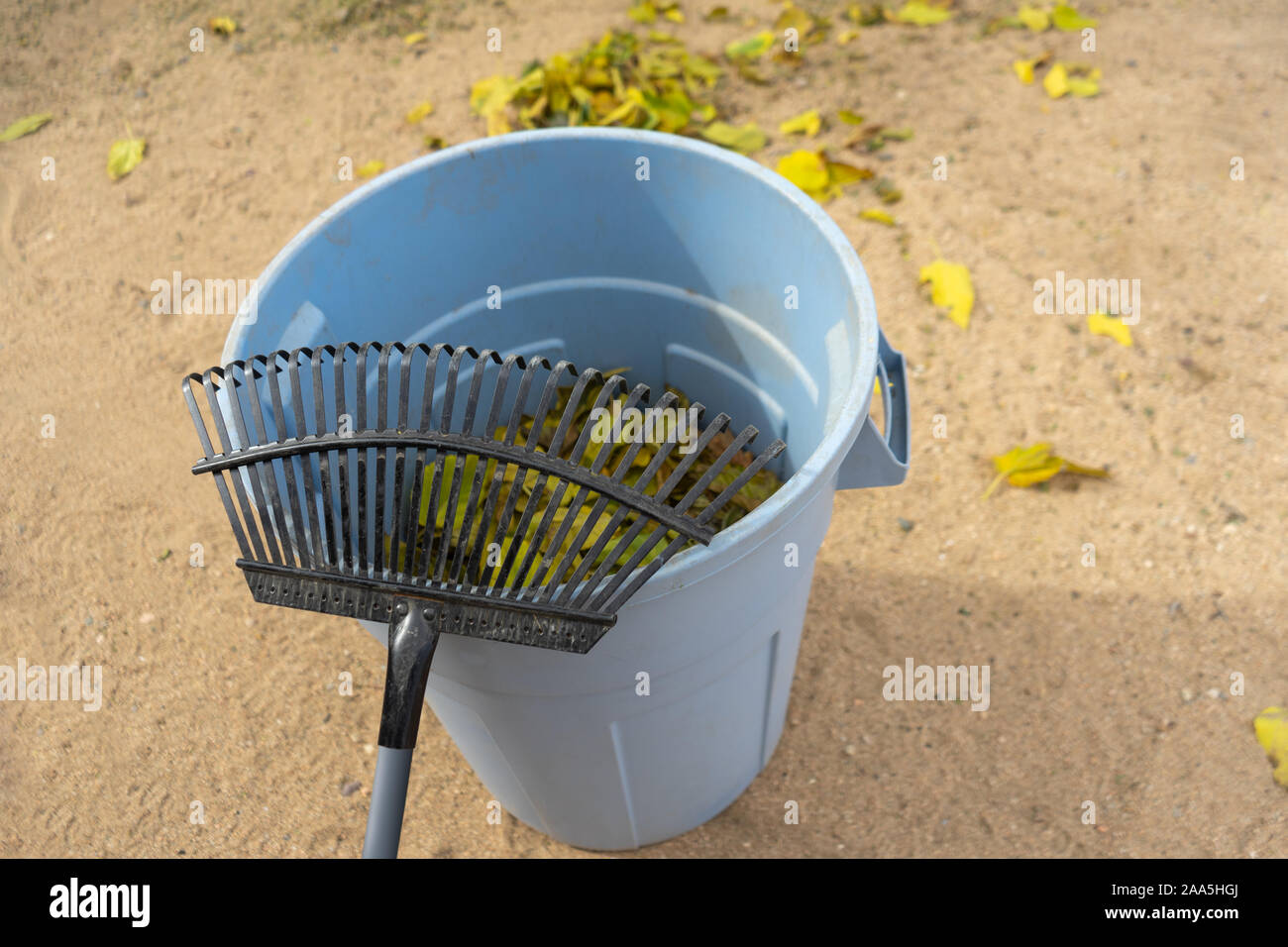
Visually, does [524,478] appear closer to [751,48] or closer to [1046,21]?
[751,48]

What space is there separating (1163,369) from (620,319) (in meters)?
1.58

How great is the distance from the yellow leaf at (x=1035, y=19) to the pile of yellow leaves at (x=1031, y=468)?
1917mm

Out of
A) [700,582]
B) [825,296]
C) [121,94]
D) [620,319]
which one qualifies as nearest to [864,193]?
[620,319]

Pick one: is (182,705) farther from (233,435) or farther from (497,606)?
(497,606)

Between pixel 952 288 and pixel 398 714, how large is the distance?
2122mm

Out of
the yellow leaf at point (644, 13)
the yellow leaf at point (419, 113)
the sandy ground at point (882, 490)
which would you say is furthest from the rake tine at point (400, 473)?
the yellow leaf at point (644, 13)

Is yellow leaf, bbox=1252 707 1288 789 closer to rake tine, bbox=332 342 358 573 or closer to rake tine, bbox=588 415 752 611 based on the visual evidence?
rake tine, bbox=588 415 752 611

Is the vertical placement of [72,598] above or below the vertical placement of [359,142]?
below

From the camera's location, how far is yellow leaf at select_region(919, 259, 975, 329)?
264 centimetres

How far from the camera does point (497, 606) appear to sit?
3.60 ft

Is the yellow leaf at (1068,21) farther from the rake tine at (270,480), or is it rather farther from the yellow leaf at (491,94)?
the rake tine at (270,480)

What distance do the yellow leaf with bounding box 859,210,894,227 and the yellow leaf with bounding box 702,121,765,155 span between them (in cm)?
45

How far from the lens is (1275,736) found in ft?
6.23

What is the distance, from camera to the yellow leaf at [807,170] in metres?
2.92
